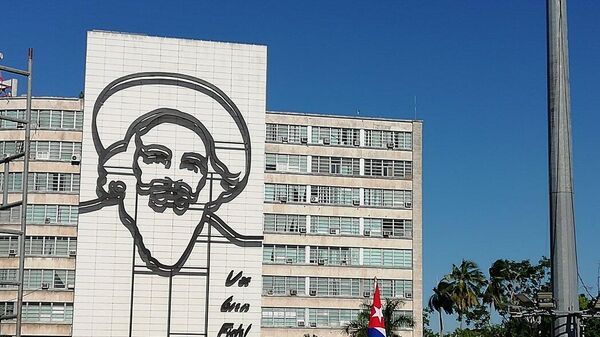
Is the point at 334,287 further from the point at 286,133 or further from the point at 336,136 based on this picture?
the point at 286,133

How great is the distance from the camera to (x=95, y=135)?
48625 millimetres

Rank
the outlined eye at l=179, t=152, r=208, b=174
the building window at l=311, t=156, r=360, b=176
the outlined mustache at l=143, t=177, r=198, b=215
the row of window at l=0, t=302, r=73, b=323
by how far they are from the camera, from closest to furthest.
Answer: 1. the outlined mustache at l=143, t=177, r=198, b=215
2. the outlined eye at l=179, t=152, r=208, b=174
3. the row of window at l=0, t=302, r=73, b=323
4. the building window at l=311, t=156, r=360, b=176

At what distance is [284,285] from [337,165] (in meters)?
10.0

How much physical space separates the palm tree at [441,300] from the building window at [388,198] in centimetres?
1916

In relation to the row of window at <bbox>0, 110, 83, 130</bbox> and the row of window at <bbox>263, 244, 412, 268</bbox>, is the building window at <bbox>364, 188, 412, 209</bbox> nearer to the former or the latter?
the row of window at <bbox>263, 244, 412, 268</bbox>

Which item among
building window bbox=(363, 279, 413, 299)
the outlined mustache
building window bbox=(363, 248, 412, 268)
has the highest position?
the outlined mustache

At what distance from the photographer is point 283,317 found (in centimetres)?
7056

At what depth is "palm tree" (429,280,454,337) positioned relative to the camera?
89.9m

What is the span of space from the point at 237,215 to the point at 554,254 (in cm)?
3514

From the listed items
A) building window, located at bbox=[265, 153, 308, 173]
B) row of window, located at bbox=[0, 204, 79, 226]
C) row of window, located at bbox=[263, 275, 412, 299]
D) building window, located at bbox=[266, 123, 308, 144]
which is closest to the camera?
row of window, located at bbox=[0, 204, 79, 226]

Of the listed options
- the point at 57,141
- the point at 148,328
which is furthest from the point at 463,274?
the point at 148,328

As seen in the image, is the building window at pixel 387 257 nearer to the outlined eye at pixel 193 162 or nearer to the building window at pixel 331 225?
the building window at pixel 331 225

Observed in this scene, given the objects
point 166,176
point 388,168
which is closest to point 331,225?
point 388,168

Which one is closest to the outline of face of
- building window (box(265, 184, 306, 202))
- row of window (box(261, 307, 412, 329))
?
building window (box(265, 184, 306, 202))
